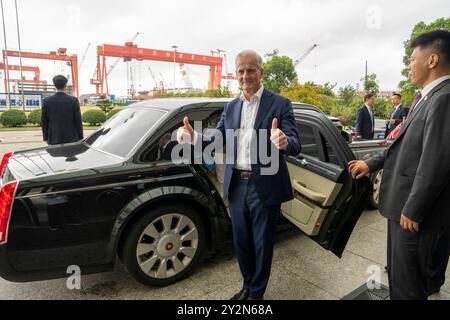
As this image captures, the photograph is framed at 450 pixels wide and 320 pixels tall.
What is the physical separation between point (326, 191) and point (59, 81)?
3.89m

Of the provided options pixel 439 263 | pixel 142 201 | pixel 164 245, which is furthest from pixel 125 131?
pixel 439 263

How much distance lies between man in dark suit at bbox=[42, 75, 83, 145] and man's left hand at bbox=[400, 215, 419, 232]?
426 centimetres

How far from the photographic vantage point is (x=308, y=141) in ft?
10.1

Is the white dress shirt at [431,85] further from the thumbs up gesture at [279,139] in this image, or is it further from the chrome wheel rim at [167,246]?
the chrome wheel rim at [167,246]

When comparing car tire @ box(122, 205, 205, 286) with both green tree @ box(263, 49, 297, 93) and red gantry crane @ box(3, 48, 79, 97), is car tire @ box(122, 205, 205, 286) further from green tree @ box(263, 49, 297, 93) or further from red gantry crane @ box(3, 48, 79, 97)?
red gantry crane @ box(3, 48, 79, 97)

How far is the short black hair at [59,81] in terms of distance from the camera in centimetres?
438

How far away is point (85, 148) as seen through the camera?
312 centimetres

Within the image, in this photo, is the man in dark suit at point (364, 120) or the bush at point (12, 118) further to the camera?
the bush at point (12, 118)

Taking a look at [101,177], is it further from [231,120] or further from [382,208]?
[382,208]

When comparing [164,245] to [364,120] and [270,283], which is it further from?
[364,120]

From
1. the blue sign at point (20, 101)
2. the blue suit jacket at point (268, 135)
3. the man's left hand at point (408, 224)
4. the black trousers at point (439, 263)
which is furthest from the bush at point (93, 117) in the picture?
the man's left hand at point (408, 224)

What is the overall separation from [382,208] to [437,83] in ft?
2.61

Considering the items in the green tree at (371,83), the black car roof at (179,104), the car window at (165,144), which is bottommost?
the car window at (165,144)
